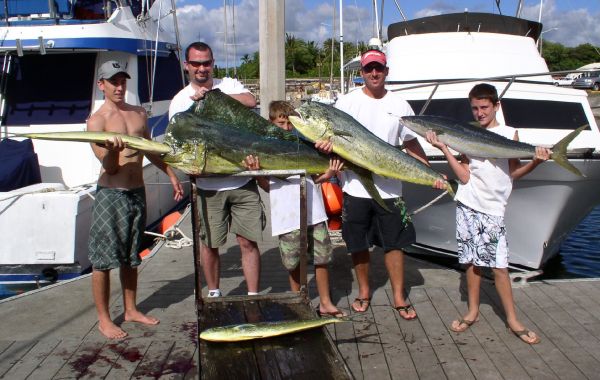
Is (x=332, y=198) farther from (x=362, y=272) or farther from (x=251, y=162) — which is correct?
(x=251, y=162)

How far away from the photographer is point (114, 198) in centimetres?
397

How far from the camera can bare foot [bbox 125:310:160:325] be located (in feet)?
13.8

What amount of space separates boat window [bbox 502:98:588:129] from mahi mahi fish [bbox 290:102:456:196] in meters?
3.80

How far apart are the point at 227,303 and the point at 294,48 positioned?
7026cm

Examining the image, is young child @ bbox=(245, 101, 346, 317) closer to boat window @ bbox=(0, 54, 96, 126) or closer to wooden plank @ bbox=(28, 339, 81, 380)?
wooden plank @ bbox=(28, 339, 81, 380)

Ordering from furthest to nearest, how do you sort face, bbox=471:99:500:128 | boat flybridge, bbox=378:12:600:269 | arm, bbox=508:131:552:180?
boat flybridge, bbox=378:12:600:269, face, bbox=471:99:500:128, arm, bbox=508:131:552:180

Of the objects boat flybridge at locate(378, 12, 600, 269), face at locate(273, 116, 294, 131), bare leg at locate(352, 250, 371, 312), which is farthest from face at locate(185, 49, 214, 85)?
boat flybridge at locate(378, 12, 600, 269)

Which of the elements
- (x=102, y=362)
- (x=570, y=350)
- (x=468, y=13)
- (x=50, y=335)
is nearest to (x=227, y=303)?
(x=102, y=362)

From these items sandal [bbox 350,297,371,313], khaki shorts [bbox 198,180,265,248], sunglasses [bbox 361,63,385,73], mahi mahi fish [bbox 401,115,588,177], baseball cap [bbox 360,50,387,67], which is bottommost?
sandal [bbox 350,297,371,313]

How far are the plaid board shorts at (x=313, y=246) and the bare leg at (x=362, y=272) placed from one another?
306mm

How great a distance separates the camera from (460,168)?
13.0ft

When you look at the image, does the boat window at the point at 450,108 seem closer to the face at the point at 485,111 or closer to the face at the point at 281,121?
the face at the point at 485,111

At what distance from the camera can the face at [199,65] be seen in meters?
4.04

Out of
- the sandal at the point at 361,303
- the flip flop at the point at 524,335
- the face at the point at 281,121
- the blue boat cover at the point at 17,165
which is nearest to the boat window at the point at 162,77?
the blue boat cover at the point at 17,165
